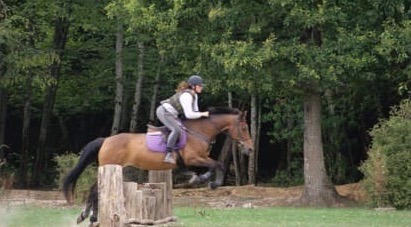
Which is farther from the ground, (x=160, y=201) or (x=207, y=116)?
(x=207, y=116)

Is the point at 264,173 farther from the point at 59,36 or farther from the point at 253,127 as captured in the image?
the point at 59,36

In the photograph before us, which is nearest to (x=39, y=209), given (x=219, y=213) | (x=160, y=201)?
(x=219, y=213)

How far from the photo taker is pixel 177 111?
15.9 meters

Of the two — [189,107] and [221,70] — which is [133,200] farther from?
[221,70]

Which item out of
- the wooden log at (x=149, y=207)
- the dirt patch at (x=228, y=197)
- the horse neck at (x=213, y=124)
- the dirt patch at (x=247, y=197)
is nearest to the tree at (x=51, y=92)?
the dirt patch at (x=228, y=197)

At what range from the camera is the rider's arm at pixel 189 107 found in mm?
15602

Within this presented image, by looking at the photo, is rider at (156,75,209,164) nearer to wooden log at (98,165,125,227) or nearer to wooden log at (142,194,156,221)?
wooden log at (142,194,156,221)

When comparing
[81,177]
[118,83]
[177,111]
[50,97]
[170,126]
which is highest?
[118,83]

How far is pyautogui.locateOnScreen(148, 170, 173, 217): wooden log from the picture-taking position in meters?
14.9

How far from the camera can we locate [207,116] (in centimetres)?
1622

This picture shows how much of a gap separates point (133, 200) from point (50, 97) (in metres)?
21.6

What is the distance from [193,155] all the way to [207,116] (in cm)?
79

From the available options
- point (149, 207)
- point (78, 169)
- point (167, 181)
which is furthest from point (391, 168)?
point (149, 207)

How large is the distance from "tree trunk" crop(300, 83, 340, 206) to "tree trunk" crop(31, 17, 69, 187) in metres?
11.5
